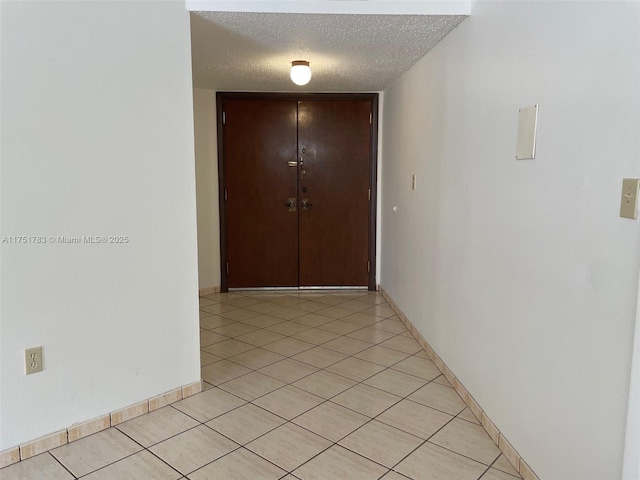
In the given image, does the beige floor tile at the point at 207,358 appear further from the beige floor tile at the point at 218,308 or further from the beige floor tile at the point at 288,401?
the beige floor tile at the point at 218,308

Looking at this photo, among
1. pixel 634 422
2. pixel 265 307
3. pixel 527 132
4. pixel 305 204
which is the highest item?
pixel 527 132

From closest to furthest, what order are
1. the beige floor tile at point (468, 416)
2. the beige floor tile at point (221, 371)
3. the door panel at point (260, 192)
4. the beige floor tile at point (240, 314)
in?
the beige floor tile at point (468, 416) → the beige floor tile at point (221, 371) → the beige floor tile at point (240, 314) → the door panel at point (260, 192)

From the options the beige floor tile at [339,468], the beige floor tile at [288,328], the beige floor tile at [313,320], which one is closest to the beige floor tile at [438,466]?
the beige floor tile at [339,468]

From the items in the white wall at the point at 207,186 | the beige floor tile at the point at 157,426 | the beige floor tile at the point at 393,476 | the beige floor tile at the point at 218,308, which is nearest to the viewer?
the beige floor tile at the point at 393,476

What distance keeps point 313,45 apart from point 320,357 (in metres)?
2.03

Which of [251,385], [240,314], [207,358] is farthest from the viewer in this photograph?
[240,314]

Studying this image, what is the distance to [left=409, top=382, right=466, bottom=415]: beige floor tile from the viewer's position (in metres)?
2.40

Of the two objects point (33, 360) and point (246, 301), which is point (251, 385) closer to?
point (33, 360)

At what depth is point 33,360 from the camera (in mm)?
1935

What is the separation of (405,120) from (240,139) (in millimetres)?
1810

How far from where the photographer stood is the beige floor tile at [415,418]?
2189 millimetres

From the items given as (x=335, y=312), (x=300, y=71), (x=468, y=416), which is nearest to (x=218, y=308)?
(x=335, y=312)

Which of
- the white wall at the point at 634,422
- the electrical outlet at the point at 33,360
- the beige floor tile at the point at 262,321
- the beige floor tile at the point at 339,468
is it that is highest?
the white wall at the point at 634,422

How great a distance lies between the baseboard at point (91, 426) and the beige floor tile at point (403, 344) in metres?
1.40
